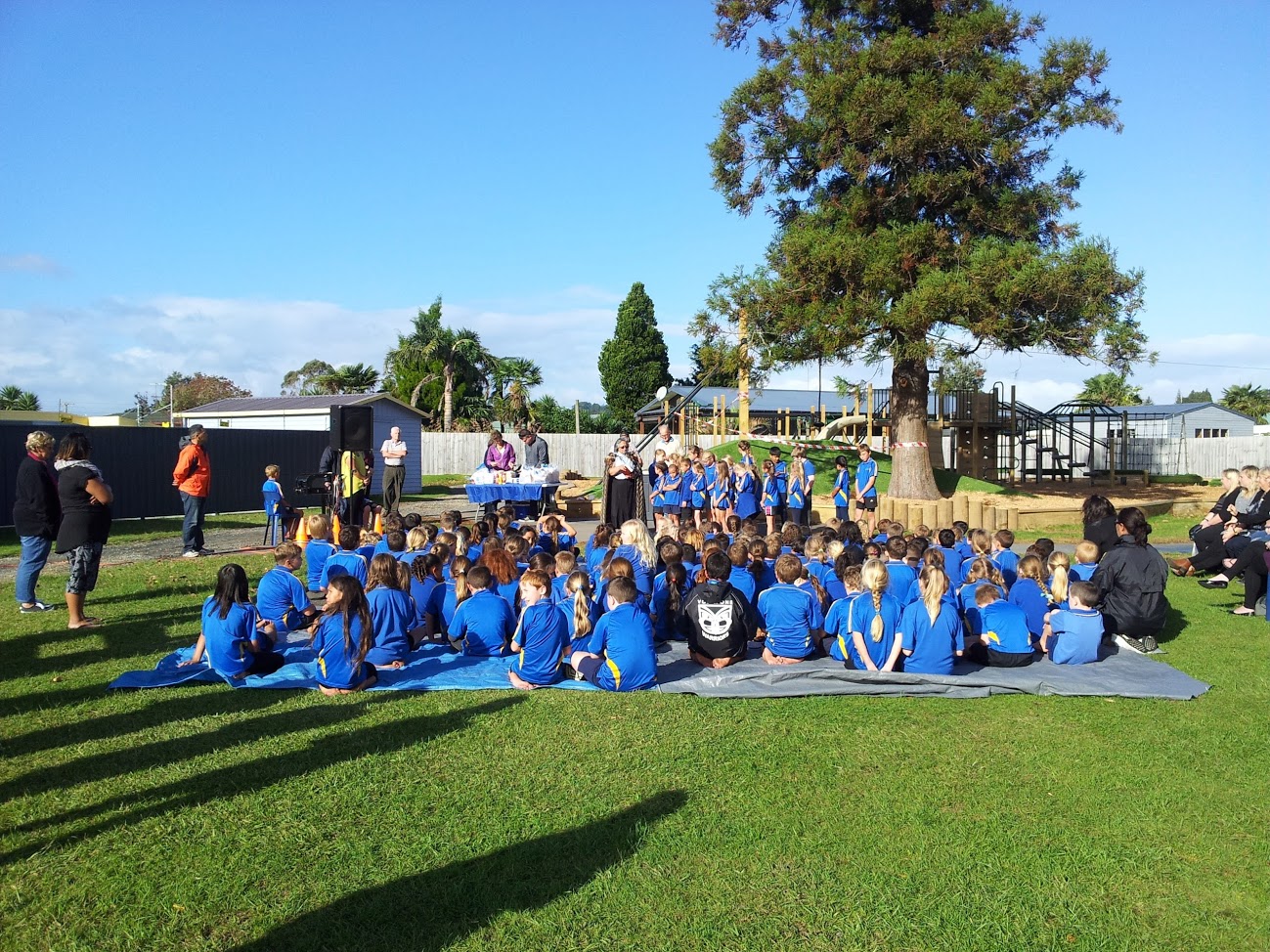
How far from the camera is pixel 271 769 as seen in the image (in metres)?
4.78

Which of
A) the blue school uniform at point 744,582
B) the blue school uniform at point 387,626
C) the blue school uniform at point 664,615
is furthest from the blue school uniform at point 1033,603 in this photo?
the blue school uniform at point 387,626

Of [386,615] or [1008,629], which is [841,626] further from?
[386,615]

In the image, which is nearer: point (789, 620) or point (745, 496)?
point (789, 620)

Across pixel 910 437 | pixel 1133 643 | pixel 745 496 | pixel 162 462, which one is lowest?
pixel 1133 643

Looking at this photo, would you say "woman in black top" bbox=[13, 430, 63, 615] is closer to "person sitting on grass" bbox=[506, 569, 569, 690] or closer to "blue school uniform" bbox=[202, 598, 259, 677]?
"blue school uniform" bbox=[202, 598, 259, 677]

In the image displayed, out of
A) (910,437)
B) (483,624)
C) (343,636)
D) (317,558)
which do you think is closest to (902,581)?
(483,624)

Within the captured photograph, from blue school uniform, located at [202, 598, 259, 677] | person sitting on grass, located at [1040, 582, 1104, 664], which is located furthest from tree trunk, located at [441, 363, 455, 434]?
person sitting on grass, located at [1040, 582, 1104, 664]

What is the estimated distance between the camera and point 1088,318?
17875mm

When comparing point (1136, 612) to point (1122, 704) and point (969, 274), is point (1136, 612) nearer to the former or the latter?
point (1122, 704)

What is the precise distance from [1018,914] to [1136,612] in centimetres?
509

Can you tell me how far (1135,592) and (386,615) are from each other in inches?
239

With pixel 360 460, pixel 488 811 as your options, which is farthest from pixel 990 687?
pixel 360 460

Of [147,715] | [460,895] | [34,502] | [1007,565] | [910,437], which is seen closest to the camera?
[460,895]

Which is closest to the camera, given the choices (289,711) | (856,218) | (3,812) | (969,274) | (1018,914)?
(1018,914)
